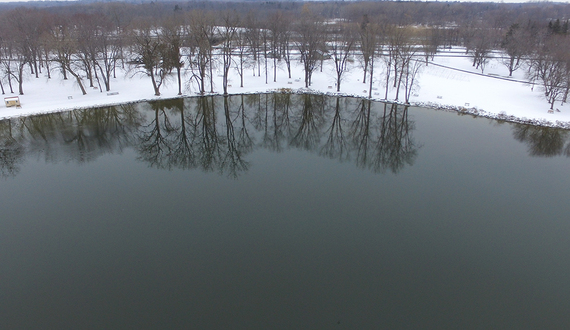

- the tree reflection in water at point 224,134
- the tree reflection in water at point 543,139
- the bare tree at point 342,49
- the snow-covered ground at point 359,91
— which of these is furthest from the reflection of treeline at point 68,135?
the tree reflection in water at point 543,139

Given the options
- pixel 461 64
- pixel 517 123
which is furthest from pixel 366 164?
pixel 461 64

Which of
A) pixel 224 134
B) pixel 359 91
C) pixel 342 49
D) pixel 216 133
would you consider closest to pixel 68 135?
pixel 216 133

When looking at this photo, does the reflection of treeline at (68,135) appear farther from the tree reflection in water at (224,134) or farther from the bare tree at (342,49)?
the bare tree at (342,49)

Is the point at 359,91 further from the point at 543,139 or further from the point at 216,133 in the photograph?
the point at 216,133

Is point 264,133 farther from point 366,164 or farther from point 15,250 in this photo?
point 15,250

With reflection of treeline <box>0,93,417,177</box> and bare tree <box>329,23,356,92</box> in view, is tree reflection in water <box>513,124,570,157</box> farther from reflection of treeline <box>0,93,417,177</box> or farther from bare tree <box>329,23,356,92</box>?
bare tree <box>329,23,356,92</box>
